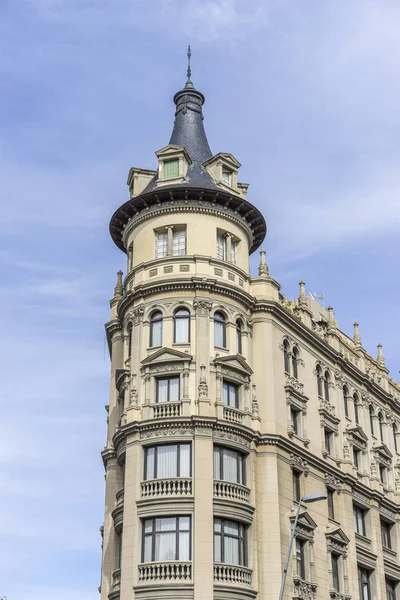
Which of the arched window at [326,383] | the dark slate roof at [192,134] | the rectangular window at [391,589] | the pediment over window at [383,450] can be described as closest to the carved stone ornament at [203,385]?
the dark slate roof at [192,134]

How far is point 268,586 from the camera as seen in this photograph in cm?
4803

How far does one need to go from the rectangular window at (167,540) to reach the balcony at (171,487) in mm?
1241

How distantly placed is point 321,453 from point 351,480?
3.37 m

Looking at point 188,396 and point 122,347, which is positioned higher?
point 122,347

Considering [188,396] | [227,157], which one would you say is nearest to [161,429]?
[188,396]

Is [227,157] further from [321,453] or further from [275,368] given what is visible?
[321,453]

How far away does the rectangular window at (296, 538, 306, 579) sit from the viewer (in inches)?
2027

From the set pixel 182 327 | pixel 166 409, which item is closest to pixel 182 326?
pixel 182 327

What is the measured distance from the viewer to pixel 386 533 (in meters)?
64.8

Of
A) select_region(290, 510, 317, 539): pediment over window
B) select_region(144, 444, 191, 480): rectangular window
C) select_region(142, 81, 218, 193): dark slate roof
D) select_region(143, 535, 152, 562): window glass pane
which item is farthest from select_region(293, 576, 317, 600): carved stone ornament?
select_region(142, 81, 218, 193): dark slate roof

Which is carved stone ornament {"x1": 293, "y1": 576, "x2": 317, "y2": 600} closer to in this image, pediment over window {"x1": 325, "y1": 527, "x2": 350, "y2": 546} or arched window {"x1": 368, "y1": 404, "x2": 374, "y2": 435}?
pediment over window {"x1": 325, "y1": 527, "x2": 350, "y2": 546}

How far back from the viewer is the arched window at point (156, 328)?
2051 inches

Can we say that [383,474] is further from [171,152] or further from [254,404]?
[171,152]

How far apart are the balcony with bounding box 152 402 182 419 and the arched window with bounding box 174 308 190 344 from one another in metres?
3.73
